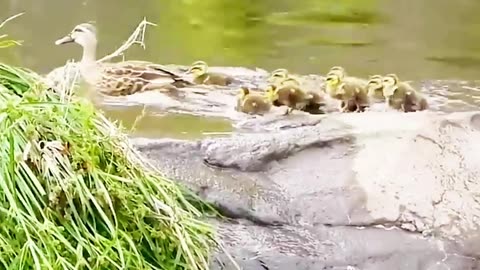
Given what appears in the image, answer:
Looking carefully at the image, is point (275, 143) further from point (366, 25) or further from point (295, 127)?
point (366, 25)

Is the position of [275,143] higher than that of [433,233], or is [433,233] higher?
[275,143]

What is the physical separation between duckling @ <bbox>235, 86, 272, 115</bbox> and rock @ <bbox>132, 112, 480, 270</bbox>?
0.26 metres

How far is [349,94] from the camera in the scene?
1.87 m

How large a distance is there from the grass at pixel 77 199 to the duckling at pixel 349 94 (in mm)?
800

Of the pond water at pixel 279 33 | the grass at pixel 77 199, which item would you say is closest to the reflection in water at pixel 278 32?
the pond water at pixel 279 33

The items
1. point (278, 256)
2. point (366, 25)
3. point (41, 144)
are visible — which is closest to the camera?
point (41, 144)

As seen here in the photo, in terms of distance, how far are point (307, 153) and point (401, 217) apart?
196mm

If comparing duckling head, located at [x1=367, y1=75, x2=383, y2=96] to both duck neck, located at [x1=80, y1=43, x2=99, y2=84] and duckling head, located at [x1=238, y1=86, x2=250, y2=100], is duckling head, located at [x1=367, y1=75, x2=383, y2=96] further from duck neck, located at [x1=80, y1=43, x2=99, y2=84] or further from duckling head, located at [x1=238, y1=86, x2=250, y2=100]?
duck neck, located at [x1=80, y1=43, x2=99, y2=84]

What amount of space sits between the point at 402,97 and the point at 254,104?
348 millimetres

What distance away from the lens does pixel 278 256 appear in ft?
4.24

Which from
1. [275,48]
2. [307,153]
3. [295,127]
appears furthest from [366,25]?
[307,153]

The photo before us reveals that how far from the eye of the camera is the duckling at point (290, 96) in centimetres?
182

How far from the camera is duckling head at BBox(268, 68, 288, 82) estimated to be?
2.01 meters

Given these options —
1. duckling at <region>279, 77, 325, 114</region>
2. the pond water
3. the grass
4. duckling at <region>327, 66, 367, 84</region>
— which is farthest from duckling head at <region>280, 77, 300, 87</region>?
the grass
